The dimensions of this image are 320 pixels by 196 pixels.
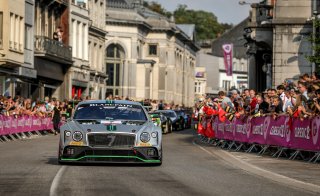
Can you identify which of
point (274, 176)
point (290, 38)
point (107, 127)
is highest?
point (290, 38)

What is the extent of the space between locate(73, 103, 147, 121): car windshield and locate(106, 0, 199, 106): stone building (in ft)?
302

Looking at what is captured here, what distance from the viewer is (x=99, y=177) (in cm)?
1866

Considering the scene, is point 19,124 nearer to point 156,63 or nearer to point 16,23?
point 16,23

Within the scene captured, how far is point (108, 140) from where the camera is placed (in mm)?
21828

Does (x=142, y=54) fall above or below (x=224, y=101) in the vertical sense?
above

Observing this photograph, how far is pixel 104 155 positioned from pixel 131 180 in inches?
144

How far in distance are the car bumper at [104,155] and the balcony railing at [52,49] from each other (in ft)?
152

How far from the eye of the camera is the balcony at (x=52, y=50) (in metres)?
68.2

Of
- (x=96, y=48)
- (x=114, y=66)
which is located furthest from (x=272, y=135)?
(x=114, y=66)

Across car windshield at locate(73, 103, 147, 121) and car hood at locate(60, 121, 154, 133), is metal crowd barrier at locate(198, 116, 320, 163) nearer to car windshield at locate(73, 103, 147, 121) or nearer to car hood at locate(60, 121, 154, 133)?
car windshield at locate(73, 103, 147, 121)

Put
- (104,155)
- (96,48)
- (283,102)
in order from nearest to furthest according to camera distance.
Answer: (104,155) → (283,102) → (96,48)

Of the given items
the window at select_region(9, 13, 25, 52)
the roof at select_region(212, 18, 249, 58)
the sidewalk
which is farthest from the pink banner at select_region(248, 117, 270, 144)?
the roof at select_region(212, 18, 249, 58)

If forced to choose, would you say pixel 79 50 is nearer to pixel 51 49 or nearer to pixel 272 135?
pixel 51 49

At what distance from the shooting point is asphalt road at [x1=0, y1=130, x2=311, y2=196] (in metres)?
16.1
